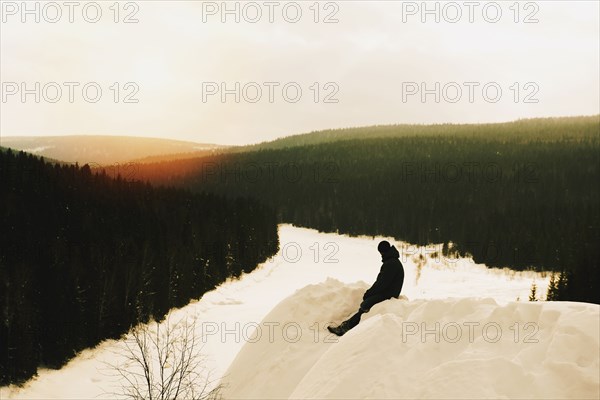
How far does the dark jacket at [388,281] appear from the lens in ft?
24.7

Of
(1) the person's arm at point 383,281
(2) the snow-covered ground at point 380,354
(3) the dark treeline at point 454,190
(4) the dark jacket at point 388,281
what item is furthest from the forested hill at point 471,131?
(2) the snow-covered ground at point 380,354

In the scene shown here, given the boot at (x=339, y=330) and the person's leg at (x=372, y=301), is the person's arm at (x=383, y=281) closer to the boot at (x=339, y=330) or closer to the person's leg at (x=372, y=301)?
the person's leg at (x=372, y=301)

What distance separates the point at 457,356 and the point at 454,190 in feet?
198

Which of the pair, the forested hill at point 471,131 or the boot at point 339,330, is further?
the forested hill at point 471,131

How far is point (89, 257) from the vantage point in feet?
45.5

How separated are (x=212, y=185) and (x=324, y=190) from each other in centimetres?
2124

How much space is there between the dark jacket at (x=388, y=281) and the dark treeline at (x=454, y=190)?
41.9 ft

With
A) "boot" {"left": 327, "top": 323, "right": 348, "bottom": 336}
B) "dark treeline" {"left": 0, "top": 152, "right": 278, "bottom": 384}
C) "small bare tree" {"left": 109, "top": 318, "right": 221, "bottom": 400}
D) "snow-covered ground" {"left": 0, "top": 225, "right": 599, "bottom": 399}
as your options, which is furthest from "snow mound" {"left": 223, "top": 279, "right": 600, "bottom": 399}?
"dark treeline" {"left": 0, "top": 152, "right": 278, "bottom": 384}

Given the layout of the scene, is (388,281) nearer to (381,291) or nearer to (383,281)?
(383,281)

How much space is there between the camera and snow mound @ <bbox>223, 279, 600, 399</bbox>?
4180 millimetres

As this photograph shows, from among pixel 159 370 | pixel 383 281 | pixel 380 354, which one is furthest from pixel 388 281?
pixel 159 370

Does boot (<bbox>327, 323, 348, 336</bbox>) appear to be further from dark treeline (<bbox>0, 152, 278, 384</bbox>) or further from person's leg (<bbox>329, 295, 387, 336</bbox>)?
dark treeline (<bbox>0, 152, 278, 384</bbox>)

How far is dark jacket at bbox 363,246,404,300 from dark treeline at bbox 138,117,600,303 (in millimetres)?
12781

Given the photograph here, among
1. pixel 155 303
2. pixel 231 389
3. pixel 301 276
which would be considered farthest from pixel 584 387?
pixel 301 276
